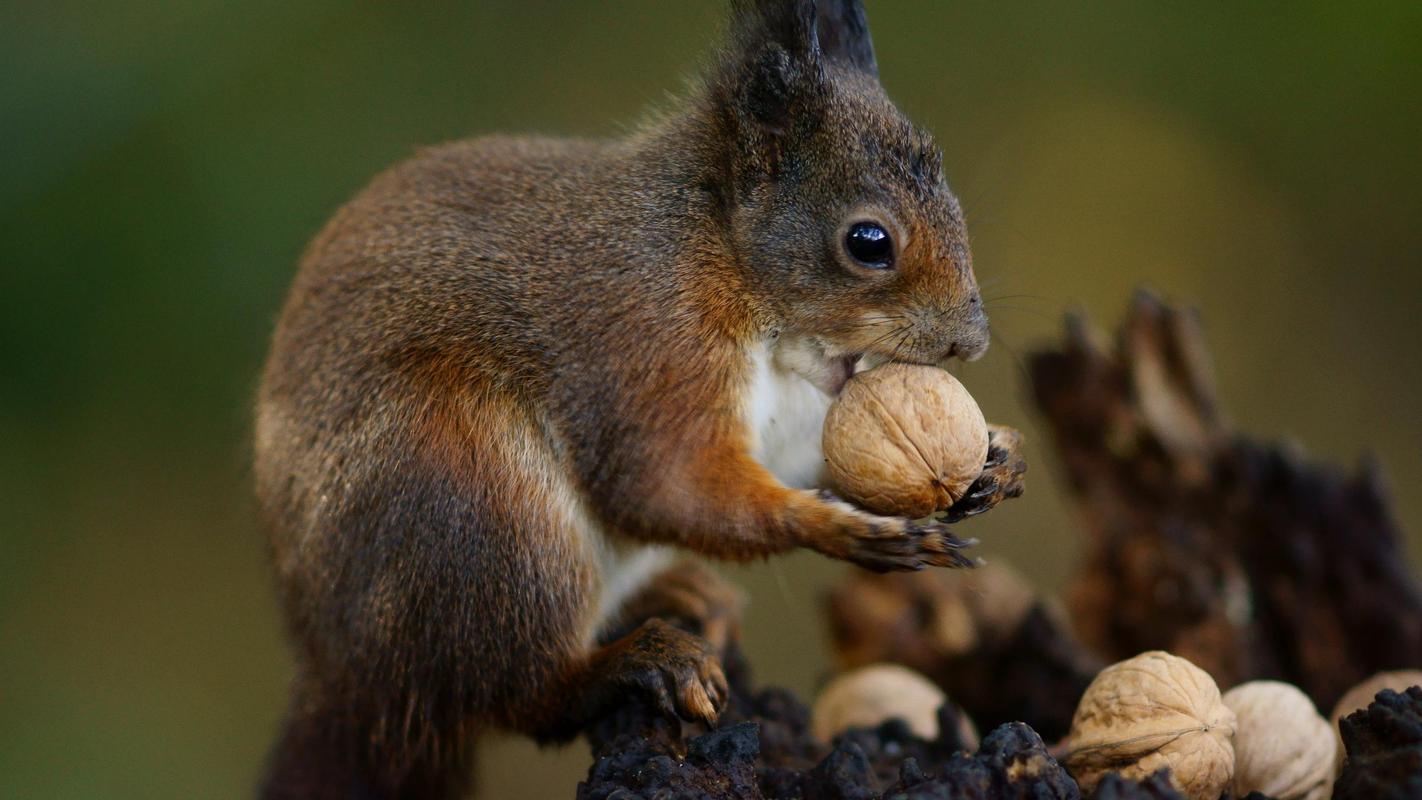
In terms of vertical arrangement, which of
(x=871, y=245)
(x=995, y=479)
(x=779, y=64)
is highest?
(x=779, y=64)

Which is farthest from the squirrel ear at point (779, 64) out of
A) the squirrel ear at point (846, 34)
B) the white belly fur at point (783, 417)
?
the white belly fur at point (783, 417)

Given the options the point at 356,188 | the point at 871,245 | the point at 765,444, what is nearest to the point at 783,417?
the point at 765,444

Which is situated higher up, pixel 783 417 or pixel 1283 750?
pixel 783 417

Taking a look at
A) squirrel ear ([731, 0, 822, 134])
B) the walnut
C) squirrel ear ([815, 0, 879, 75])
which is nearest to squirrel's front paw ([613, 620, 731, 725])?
the walnut

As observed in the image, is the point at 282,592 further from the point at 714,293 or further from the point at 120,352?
the point at 120,352

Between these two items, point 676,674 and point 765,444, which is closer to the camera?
point 676,674

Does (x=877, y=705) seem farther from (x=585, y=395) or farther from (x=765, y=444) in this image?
(x=585, y=395)

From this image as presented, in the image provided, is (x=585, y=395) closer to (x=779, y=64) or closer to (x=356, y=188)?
(x=779, y=64)

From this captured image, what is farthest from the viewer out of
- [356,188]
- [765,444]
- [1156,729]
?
[356,188]

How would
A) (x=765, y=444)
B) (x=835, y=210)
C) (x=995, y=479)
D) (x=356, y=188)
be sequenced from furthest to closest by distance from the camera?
(x=356, y=188) → (x=765, y=444) → (x=835, y=210) → (x=995, y=479)
